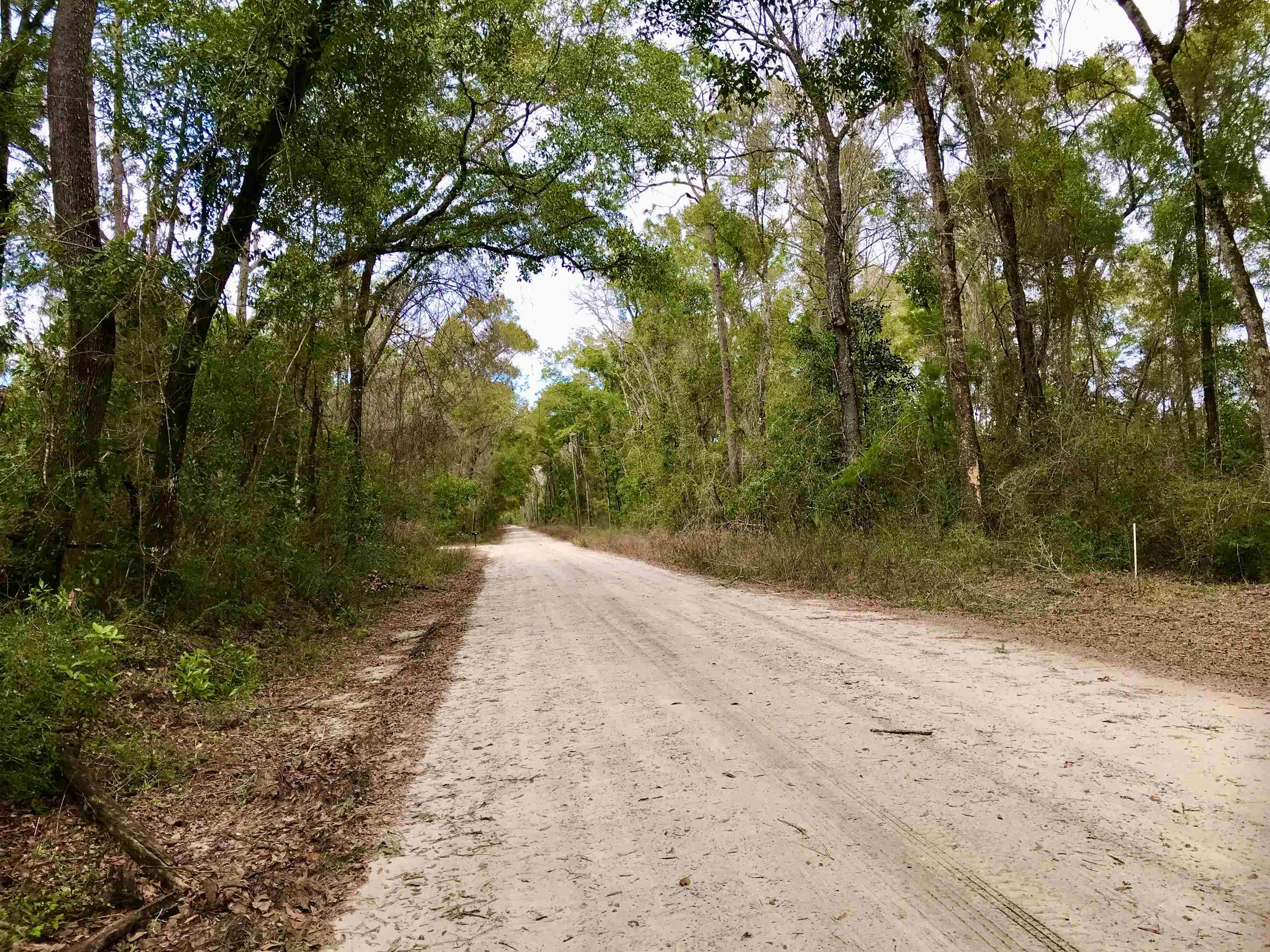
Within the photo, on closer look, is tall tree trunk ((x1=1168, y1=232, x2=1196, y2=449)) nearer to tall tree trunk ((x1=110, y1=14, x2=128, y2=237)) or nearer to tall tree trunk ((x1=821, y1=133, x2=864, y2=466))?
tall tree trunk ((x1=821, y1=133, x2=864, y2=466))

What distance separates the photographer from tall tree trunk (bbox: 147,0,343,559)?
21.9 ft

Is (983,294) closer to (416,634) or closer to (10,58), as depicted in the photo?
(416,634)

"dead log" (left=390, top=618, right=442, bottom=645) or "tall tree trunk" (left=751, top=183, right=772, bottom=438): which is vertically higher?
"tall tree trunk" (left=751, top=183, right=772, bottom=438)

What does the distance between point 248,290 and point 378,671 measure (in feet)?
16.9

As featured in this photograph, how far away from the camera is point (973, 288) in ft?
72.3

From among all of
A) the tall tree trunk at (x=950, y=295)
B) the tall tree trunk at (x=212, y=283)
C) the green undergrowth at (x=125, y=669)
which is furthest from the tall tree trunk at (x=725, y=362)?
the tall tree trunk at (x=212, y=283)

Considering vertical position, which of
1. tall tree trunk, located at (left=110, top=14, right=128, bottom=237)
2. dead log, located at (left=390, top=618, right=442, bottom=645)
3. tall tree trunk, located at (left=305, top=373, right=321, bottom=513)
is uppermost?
tall tree trunk, located at (left=110, top=14, right=128, bottom=237)

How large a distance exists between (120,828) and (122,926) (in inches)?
34.5

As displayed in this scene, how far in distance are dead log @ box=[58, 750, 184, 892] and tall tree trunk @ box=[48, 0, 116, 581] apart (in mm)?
3149

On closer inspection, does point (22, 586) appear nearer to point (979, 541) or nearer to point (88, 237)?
point (88, 237)

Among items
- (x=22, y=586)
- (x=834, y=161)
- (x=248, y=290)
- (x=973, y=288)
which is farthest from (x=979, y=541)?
(x=973, y=288)

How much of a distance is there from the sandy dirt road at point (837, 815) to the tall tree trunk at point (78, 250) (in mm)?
4221

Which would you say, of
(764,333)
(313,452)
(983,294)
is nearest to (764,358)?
(764,333)

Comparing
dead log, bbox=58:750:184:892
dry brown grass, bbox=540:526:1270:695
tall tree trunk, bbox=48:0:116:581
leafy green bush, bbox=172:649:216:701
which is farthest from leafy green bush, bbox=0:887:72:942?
dry brown grass, bbox=540:526:1270:695
